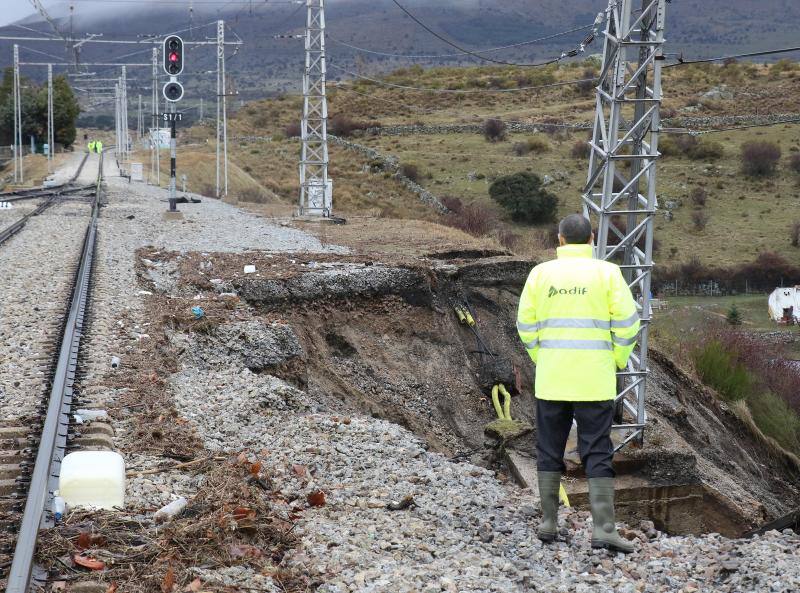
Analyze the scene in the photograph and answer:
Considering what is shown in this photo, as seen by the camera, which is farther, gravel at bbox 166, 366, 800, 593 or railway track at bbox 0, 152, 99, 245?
railway track at bbox 0, 152, 99, 245

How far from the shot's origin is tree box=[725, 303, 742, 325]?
37.3 m

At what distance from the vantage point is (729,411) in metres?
21.5

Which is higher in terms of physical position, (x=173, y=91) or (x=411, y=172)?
(x=173, y=91)

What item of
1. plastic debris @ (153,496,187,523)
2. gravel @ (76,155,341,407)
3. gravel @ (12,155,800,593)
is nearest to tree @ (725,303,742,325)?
gravel @ (76,155,341,407)

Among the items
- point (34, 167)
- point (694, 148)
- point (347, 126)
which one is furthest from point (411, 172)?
point (34, 167)

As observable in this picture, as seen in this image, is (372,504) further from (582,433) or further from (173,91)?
(173,91)

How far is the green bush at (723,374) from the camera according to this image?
79.5 feet

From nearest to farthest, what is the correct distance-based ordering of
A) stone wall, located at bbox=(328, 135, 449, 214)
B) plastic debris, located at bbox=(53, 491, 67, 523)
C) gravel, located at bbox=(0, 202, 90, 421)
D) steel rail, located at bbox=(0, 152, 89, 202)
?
plastic debris, located at bbox=(53, 491, 67, 523)
gravel, located at bbox=(0, 202, 90, 421)
steel rail, located at bbox=(0, 152, 89, 202)
stone wall, located at bbox=(328, 135, 449, 214)

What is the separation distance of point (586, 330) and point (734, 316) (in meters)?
33.0

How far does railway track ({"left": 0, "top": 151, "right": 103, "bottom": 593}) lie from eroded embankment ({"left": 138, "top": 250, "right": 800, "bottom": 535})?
239 centimetres

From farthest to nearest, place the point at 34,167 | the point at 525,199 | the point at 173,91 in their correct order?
the point at 34,167, the point at 525,199, the point at 173,91

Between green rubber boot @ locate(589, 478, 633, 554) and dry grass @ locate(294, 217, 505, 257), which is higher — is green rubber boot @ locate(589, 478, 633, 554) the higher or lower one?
the lower one

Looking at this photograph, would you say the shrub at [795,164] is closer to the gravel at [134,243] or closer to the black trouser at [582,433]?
the gravel at [134,243]

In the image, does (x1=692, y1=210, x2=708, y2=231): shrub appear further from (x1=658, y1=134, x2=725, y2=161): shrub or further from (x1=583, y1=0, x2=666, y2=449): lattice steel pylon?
(x1=583, y1=0, x2=666, y2=449): lattice steel pylon
